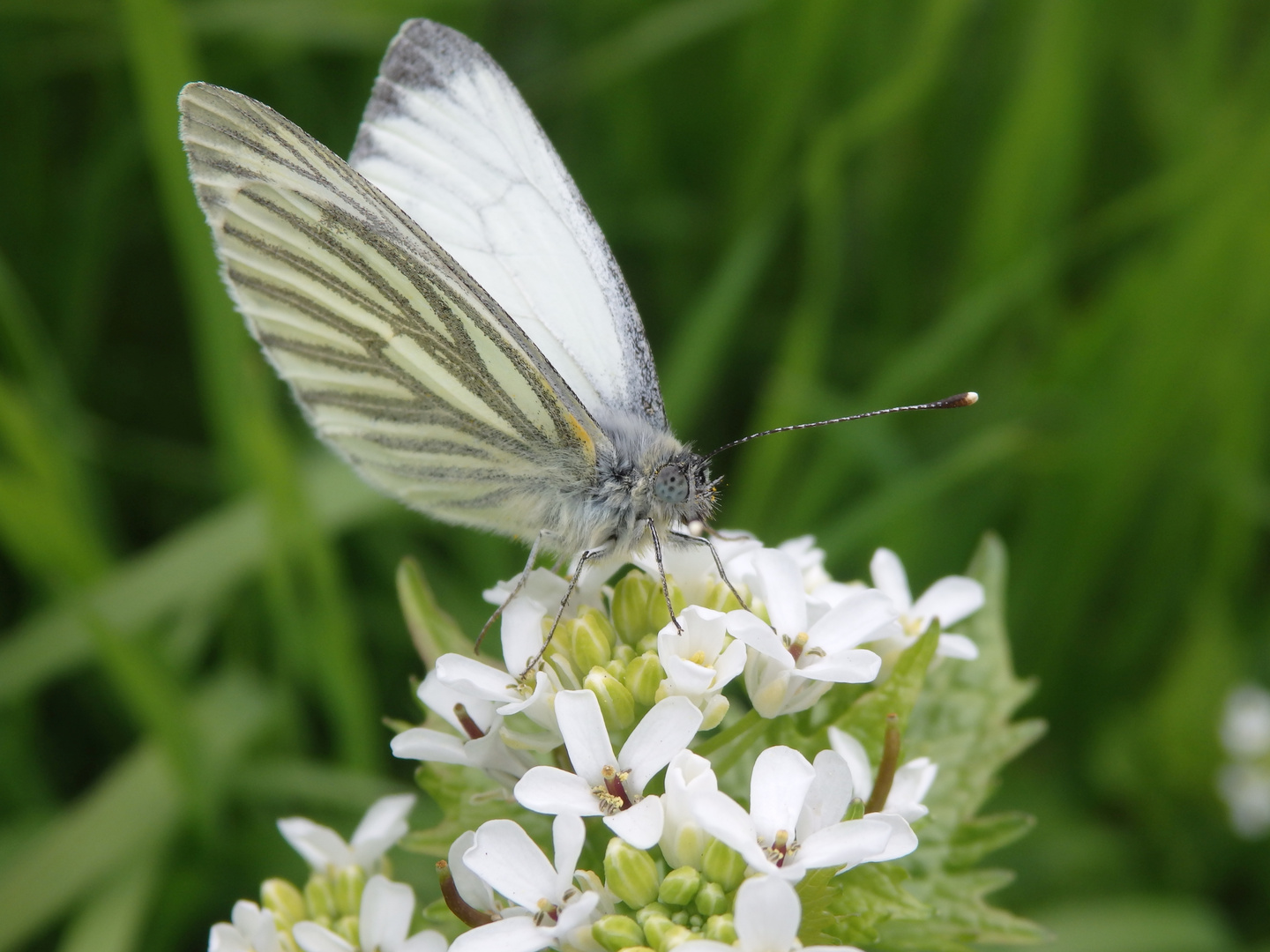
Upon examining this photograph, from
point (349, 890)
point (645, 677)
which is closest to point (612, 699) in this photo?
point (645, 677)

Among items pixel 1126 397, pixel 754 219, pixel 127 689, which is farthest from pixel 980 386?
pixel 127 689

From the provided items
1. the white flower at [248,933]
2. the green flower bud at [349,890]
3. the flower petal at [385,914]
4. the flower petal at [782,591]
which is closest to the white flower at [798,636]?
the flower petal at [782,591]

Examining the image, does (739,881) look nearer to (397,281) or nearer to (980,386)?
(397,281)

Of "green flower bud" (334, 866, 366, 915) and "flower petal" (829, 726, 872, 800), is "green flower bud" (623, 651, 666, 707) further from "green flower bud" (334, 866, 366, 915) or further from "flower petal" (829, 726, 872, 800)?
"green flower bud" (334, 866, 366, 915)

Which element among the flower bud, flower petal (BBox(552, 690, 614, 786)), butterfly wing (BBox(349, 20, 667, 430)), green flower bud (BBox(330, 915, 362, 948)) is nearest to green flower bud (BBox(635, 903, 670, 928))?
flower petal (BBox(552, 690, 614, 786))

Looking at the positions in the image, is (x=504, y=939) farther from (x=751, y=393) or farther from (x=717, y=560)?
(x=751, y=393)
